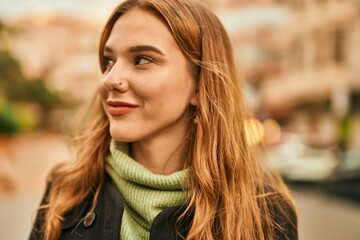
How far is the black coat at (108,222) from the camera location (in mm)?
2258

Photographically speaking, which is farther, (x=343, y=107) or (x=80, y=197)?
(x=343, y=107)

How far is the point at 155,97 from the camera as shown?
231cm

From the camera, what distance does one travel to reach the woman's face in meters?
2.30

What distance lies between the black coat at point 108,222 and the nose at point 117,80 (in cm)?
43

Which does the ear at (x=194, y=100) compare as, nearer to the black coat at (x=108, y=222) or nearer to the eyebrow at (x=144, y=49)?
the eyebrow at (x=144, y=49)

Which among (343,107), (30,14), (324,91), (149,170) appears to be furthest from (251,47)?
(149,170)

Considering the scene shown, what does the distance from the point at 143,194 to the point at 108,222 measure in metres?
0.18

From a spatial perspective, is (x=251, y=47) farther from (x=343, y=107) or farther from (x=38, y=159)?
(x=38, y=159)

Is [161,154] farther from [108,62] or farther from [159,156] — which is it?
[108,62]

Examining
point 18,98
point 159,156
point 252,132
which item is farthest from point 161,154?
point 18,98

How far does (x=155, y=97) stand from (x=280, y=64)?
1708 inches

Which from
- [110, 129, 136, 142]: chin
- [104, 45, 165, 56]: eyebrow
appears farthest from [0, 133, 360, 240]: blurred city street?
[104, 45, 165, 56]: eyebrow

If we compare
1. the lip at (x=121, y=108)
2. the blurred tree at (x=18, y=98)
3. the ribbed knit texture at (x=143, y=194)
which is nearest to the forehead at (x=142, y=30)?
the lip at (x=121, y=108)

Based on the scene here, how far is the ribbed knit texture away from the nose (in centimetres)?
29
